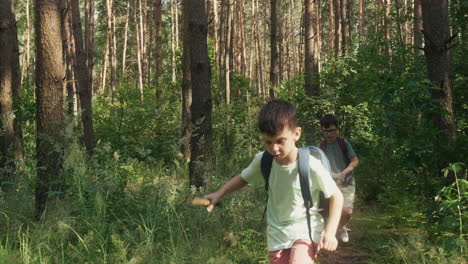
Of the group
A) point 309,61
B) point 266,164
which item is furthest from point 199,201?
point 309,61

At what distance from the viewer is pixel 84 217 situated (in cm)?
494

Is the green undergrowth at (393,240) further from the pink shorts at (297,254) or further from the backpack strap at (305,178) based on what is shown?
the backpack strap at (305,178)

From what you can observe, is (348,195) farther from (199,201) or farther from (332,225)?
(199,201)

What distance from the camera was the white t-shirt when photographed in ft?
9.54

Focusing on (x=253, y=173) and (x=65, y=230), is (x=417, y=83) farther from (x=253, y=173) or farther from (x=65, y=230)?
(x=65, y=230)

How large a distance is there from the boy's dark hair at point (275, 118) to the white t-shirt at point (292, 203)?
33 cm

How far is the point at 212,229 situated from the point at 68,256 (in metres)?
1.70

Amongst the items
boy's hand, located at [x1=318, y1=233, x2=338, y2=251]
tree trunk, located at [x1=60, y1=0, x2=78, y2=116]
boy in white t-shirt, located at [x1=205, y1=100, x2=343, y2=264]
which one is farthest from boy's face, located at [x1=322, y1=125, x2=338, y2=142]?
boy's hand, located at [x1=318, y1=233, x2=338, y2=251]

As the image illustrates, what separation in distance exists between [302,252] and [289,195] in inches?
13.8

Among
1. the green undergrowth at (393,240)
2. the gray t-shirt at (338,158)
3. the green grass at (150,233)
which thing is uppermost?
the gray t-shirt at (338,158)

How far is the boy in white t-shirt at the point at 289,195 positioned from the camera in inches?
109

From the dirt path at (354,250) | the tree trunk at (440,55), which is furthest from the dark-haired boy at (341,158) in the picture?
the tree trunk at (440,55)

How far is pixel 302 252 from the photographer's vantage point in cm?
289

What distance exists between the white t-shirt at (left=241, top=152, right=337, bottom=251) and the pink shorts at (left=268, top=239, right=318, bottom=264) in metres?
0.03
